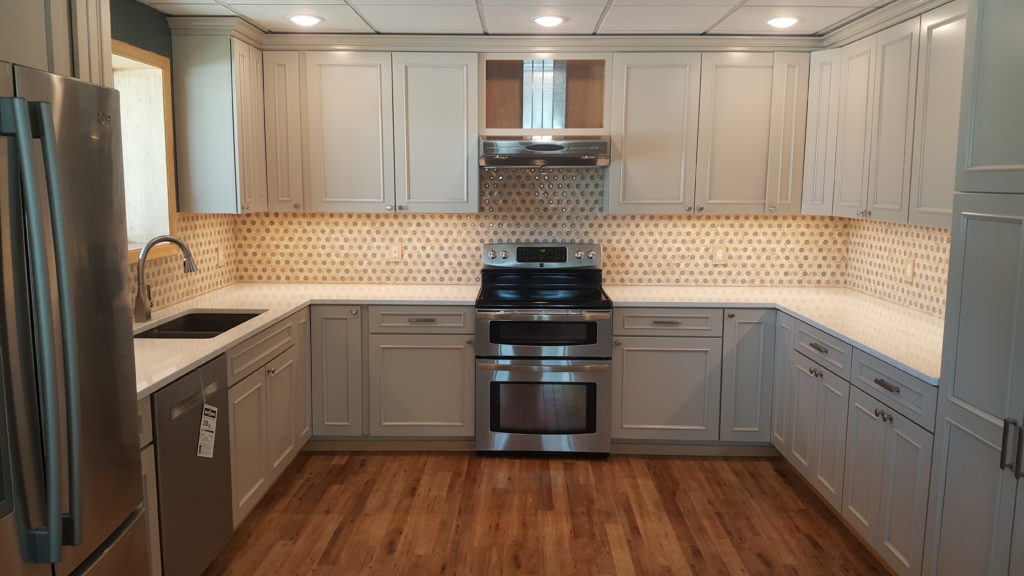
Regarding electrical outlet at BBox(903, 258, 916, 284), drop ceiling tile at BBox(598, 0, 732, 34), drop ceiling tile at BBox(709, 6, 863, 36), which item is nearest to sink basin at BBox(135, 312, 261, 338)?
drop ceiling tile at BBox(598, 0, 732, 34)

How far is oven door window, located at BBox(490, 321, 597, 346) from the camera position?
3.97m

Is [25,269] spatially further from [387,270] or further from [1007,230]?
[387,270]

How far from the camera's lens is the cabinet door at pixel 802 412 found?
3.47 metres

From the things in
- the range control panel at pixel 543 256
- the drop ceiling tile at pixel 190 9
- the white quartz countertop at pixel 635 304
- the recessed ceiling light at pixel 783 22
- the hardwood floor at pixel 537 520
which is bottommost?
the hardwood floor at pixel 537 520

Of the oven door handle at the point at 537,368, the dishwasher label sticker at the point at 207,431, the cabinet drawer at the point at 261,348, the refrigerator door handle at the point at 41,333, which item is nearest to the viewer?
the refrigerator door handle at the point at 41,333

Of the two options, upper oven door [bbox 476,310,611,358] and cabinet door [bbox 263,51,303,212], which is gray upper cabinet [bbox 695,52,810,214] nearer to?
upper oven door [bbox 476,310,611,358]

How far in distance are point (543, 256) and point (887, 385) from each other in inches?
81.4

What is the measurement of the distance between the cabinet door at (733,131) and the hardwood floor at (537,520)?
1.42 metres

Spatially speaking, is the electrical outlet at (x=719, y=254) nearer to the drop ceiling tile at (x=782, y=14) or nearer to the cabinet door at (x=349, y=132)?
the drop ceiling tile at (x=782, y=14)

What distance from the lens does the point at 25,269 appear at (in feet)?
4.76

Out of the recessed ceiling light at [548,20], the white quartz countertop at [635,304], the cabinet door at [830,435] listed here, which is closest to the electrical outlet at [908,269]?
the white quartz countertop at [635,304]

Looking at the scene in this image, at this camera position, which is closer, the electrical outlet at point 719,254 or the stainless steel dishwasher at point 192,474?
the stainless steel dishwasher at point 192,474

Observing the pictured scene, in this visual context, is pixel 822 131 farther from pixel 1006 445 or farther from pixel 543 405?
pixel 1006 445

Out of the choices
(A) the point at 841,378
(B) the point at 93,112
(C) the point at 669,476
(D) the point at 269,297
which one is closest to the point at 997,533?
(A) the point at 841,378
